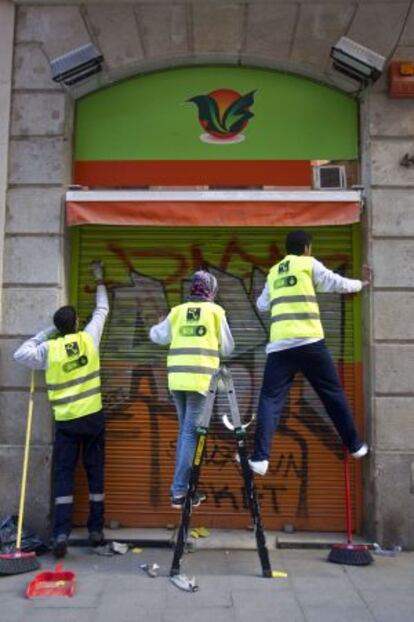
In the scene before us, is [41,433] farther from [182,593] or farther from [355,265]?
[355,265]

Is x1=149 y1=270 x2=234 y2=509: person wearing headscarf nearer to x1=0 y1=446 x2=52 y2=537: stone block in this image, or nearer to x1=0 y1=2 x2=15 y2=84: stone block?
x1=0 y1=446 x2=52 y2=537: stone block

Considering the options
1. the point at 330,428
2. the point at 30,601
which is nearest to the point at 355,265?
the point at 330,428

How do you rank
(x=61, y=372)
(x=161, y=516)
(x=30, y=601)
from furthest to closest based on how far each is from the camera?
(x=161, y=516)
(x=61, y=372)
(x=30, y=601)

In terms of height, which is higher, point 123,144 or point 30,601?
point 123,144

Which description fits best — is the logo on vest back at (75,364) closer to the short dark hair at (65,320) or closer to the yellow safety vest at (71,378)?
the yellow safety vest at (71,378)

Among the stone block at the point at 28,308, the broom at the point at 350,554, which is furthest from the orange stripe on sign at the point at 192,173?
the broom at the point at 350,554

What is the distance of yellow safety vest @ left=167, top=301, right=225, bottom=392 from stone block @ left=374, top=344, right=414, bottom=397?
1.56m

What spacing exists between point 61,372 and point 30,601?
192 centimetres

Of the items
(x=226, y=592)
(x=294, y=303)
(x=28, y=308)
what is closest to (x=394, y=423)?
(x=294, y=303)

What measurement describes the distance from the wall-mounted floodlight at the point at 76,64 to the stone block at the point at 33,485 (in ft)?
11.5

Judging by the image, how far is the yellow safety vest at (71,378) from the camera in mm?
5922

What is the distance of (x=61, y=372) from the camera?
594 centimetres

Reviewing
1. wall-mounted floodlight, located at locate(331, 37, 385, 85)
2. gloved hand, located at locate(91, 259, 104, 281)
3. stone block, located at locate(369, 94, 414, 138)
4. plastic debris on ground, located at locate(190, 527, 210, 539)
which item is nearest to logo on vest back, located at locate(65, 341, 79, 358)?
gloved hand, located at locate(91, 259, 104, 281)

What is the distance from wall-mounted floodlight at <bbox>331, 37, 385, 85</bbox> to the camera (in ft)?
20.6
